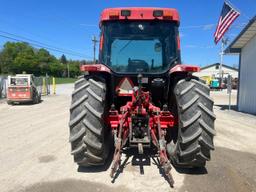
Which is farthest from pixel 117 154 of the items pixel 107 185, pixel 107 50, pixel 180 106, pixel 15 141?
pixel 15 141

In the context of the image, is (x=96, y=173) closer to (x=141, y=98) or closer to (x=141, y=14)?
(x=141, y=98)

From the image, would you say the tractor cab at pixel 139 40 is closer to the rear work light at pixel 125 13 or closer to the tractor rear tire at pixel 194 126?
the rear work light at pixel 125 13

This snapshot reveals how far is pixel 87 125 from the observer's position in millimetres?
4391

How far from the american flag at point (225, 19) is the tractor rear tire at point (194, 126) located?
10.7 m

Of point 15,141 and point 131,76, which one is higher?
point 131,76

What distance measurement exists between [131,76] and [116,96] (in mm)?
535

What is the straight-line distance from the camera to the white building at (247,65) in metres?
13.9

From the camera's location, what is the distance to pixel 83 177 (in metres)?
4.48

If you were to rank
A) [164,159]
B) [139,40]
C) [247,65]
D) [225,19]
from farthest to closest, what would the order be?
[247,65] → [225,19] → [139,40] → [164,159]

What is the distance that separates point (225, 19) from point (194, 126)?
447 inches

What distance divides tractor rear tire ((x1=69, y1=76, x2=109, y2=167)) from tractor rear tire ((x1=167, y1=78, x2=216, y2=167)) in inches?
48.0

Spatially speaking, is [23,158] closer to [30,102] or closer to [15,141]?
[15,141]

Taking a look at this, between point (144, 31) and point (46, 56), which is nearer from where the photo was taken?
point (144, 31)

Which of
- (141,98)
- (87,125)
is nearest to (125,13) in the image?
(141,98)
